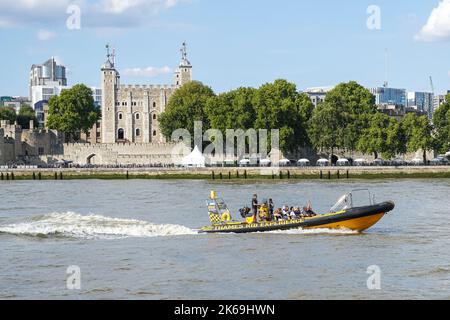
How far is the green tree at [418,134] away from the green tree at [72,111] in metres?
54.5

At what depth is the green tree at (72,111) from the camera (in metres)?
144

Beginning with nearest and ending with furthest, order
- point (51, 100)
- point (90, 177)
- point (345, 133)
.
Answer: point (90, 177) → point (345, 133) → point (51, 100)

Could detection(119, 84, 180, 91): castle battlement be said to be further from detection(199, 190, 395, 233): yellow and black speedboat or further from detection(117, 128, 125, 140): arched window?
detection(199, 190, 395, 233): yellow and black speedboat

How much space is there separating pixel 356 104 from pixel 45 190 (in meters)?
50.7

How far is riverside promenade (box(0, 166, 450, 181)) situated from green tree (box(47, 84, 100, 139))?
34.9 meters

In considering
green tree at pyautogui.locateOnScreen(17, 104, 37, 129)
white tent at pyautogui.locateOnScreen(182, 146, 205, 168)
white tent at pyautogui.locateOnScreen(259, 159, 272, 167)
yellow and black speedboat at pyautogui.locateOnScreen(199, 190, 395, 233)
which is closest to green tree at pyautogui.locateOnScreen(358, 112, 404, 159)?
white tent at pyautogui.locateOnScreen(259, 159, 272, 167)

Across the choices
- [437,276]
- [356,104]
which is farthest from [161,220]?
[356,104]

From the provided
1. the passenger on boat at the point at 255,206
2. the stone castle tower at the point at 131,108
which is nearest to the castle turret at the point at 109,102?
the stone castle tower at the point at 131,108

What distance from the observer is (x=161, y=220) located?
2073 inches

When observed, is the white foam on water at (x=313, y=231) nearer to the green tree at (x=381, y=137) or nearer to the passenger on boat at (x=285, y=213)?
the passenger on boat at (x=285, y=213)

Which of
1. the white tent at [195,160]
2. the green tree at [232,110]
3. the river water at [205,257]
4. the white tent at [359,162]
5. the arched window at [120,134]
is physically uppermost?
the green tree at [232,110]

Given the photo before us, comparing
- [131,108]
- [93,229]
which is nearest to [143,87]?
[131,108]

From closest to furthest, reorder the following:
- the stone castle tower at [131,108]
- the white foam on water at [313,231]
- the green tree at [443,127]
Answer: the white foam on water at [313,231]
the green tree at [443,127]
the stone castle tower at [131,108]
